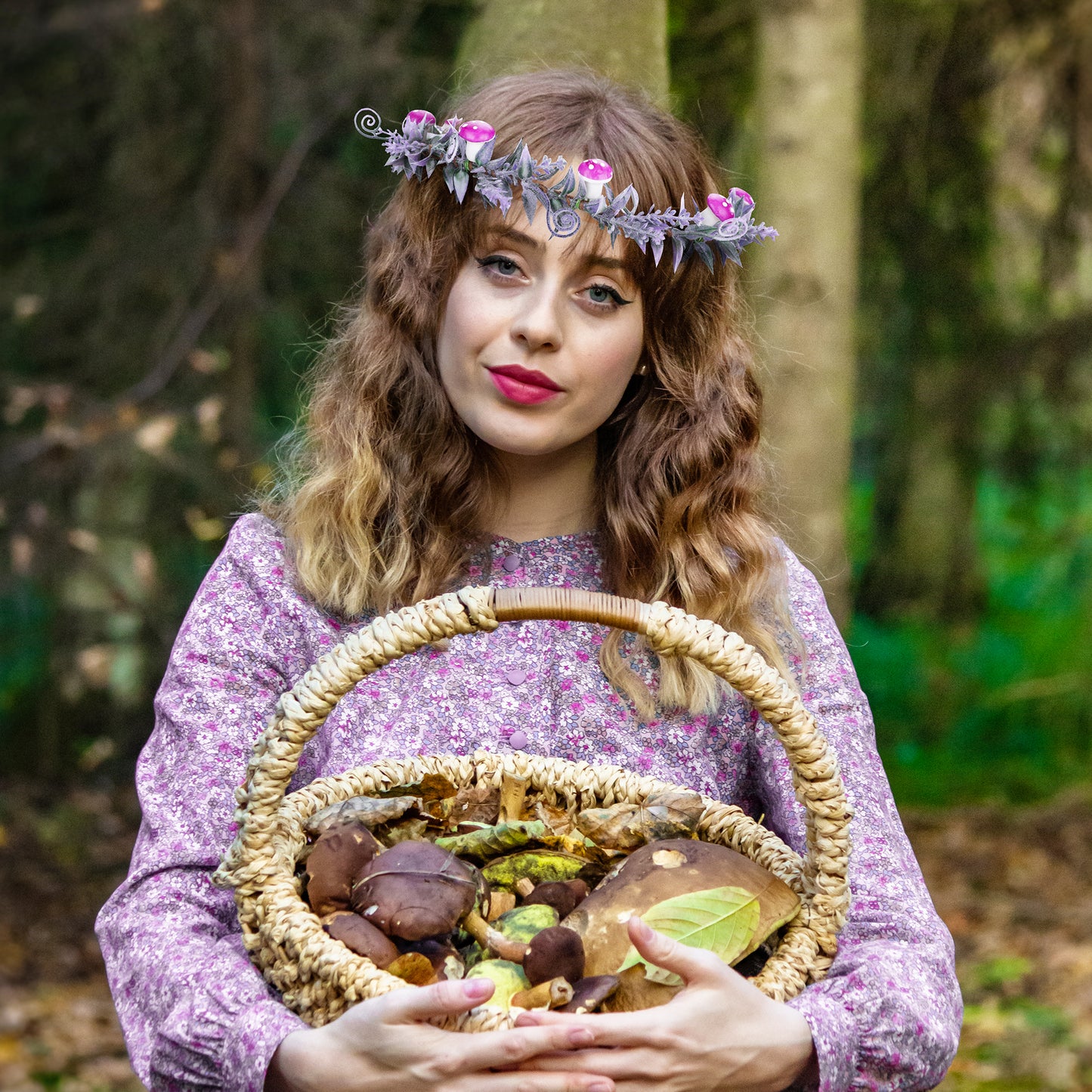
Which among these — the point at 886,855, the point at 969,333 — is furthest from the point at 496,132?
the point at 969,333

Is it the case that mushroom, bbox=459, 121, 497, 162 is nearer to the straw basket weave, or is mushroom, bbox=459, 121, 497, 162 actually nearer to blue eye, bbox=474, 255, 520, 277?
blue eye, bbox=474, 255, 520, 277

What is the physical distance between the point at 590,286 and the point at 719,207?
220 millimetres

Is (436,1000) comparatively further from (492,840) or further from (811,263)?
(811,263)

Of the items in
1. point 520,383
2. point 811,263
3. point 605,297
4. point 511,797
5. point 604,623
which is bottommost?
point 511,797

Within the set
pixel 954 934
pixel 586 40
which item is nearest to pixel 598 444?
pixel 586 40

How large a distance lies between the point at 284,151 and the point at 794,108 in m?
1.72

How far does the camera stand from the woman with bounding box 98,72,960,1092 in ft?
4.73

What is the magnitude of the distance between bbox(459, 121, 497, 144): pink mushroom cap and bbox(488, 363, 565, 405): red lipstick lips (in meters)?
0.30

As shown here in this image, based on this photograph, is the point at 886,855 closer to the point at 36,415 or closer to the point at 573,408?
the point at 573,408

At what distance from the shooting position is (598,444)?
199 cm

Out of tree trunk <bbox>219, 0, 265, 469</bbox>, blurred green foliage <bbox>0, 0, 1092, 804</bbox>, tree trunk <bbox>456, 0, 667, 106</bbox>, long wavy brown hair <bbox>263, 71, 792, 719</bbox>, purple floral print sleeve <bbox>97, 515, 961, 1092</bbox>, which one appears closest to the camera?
purple floral print sleeve <bbox>97, 515, 961, 1092</bbox>

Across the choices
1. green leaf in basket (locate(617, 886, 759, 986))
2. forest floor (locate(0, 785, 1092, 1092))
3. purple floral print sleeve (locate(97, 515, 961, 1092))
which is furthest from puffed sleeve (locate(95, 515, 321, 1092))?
forest floor (locate(0, 785, 1092, 1092))

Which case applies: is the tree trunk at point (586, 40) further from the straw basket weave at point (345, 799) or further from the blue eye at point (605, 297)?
the straw basket weave at point (345, 799)

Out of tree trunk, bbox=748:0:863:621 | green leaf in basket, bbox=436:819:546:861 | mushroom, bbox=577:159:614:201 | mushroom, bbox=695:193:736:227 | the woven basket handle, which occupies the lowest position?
green leaf in basket, bbox=436:819:546:861
